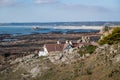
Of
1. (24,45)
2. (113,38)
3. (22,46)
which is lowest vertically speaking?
(24,45)

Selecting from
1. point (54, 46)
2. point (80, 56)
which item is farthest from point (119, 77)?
point (54, 46)

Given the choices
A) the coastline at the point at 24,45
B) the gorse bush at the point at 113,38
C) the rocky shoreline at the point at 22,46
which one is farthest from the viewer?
the coastline at the point at 24,45

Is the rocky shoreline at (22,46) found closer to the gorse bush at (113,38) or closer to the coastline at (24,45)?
the coastline at (24,45)

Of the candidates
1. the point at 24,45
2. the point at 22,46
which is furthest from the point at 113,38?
the point at 24,45

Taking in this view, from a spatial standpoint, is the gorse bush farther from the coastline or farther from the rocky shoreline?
the coastline

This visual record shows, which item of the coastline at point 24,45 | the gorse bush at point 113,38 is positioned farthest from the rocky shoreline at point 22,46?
the gorse bush at point 113,38

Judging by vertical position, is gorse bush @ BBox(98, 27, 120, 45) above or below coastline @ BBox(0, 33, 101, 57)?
above

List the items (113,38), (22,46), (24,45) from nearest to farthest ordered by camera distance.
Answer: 1. (113,38)
2. (22,46)
3. (24,45)

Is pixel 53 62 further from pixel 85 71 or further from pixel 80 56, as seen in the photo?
pixel 85 71

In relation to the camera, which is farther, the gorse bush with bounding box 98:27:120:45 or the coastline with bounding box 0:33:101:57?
the coastline with bounding box 0:33:101:57

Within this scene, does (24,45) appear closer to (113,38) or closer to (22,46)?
(22,46)

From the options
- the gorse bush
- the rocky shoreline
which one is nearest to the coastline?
the rocky shoreline
